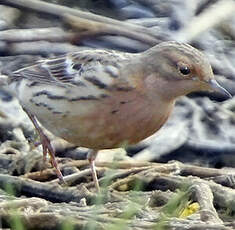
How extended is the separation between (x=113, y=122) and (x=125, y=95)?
19 cm

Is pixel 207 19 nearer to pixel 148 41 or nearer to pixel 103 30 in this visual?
pixel 148 41

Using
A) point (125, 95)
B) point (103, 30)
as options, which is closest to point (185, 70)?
point (125, 95)

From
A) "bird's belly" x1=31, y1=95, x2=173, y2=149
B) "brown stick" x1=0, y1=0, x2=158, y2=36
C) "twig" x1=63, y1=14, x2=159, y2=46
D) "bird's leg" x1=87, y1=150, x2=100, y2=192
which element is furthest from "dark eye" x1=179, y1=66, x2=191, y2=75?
"brown stick" x1=0, y1=0, x2=158, y2=36

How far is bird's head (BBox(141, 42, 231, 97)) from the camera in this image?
7.16 metres

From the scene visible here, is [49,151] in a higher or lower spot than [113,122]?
lower

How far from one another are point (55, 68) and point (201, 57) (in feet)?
3.76

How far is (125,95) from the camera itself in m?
7.15

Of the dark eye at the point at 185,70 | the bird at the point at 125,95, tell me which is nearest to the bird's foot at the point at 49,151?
the bird at the point at 125,95

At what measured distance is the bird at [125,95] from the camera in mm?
7121

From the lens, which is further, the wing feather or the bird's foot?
the bird's foot

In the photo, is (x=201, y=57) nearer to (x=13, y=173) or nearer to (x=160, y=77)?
(x=160, y=77)

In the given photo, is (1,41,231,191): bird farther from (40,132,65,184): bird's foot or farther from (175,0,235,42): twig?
(175,0,235,42): twig

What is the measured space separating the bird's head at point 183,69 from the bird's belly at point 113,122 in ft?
0.53

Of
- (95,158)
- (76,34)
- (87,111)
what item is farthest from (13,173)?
(76,34)
